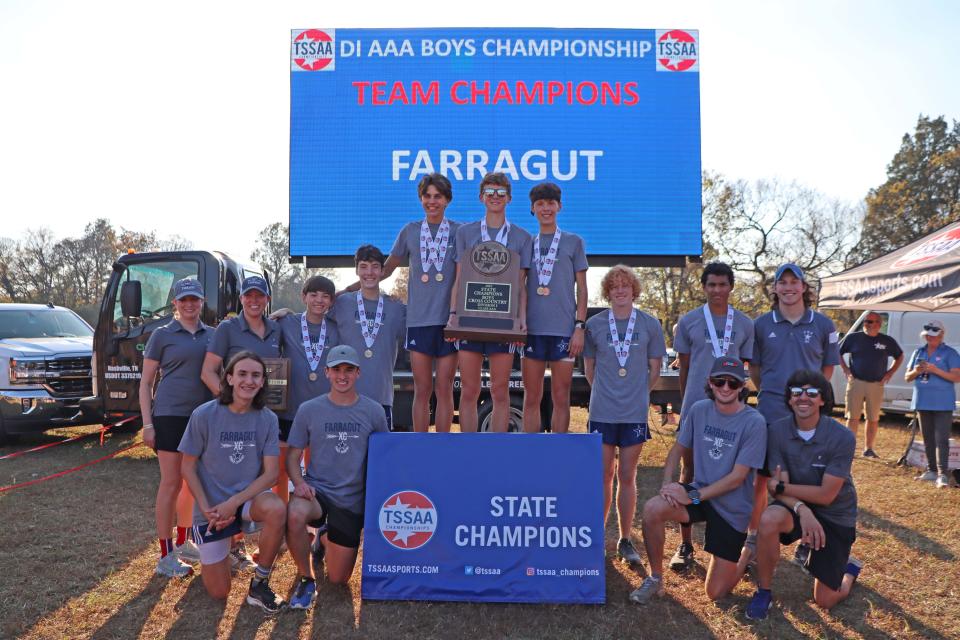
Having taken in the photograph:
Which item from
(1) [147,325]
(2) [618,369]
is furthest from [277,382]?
(1) [147,325]

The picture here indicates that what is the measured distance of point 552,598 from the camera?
3.59 meters

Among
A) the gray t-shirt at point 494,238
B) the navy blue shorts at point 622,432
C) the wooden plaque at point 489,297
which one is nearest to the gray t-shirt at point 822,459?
the navy blue shorts at point 622,432

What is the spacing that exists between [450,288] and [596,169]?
17.4 ft

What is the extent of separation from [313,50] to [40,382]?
19.0ft

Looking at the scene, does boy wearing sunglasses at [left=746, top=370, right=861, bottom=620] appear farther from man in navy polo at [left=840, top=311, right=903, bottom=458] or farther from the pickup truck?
man in navy polo at [left=840, top=311, right=903, bottom=458]

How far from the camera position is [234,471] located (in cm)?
369

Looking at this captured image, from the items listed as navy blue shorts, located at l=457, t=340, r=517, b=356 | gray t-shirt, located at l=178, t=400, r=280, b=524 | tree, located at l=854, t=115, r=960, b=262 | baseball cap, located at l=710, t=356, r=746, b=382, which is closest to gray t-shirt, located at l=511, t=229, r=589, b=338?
navy blue shorts, located at l=457, t=340, r=517, b=356

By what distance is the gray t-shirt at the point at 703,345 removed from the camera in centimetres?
427

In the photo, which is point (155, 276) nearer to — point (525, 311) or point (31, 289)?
point (525, 311)

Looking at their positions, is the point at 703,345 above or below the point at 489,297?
below

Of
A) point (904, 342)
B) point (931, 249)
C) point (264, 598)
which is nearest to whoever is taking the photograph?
point (264, 598)

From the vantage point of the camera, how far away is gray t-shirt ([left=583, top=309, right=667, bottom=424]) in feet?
13.9

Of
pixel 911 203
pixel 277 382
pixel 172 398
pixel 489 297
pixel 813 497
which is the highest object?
pixel 911 203

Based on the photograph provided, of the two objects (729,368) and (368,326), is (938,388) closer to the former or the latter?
(729,368)
